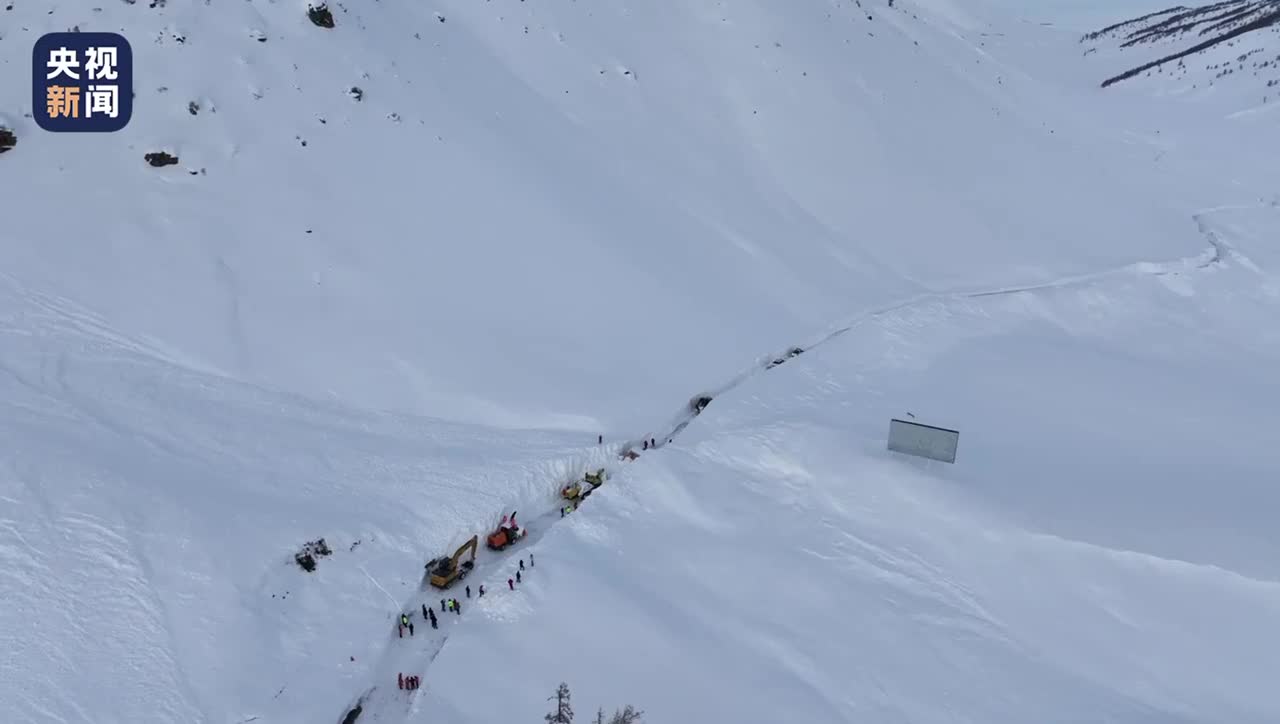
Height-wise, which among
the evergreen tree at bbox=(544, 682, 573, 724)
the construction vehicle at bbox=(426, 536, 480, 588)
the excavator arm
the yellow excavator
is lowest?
the evergreen tree at bbox=(544, 682, 573, 724)

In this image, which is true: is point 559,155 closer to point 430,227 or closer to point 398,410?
point 430,227

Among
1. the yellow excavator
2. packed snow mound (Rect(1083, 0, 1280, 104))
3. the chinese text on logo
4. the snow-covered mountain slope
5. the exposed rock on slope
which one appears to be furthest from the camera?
the exposed rock on slope

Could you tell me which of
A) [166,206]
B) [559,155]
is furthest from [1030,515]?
[166,206]

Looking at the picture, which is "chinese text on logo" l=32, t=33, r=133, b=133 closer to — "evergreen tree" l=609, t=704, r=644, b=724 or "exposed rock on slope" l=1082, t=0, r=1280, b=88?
"evergreen tree" l=609, t=704, r=644, b=724

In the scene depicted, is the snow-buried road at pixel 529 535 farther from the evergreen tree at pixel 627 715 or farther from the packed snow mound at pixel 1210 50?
the packed snow mound at pixel 1210 50

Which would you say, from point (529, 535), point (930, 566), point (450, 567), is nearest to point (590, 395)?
point (529, 535)

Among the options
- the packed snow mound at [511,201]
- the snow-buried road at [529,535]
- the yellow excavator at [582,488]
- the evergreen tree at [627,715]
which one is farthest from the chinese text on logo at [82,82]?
the evergreen tree at [627,715]

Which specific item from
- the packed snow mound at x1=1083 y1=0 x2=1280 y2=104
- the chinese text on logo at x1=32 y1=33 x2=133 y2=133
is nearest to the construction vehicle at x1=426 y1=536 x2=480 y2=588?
the chinese text on logo at x1=32 y1=33 x2=133 y2=133

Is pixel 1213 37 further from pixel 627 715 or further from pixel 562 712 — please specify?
pixel 562 712
